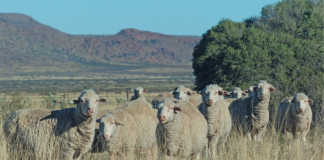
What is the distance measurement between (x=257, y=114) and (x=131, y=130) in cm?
470

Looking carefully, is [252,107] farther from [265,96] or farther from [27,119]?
[27,119]

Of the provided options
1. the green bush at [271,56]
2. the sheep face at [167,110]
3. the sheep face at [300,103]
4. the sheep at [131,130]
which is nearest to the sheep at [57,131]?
the sheep at [131,130]

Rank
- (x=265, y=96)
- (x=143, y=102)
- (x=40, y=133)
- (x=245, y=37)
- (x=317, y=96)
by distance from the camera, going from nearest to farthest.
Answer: (x=40, y=133) → (x=143, y=102) → (x=265, y=96) → (x=317, y=96) → (x=245, y=37)

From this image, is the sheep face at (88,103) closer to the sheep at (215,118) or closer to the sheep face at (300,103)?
the sheep at (215,118)

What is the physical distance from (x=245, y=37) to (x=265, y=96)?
13.1m

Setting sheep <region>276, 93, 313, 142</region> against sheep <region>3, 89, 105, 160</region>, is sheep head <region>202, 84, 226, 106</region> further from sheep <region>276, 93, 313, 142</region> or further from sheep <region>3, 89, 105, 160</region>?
sheep <region>3, 89, 105, 160</region>

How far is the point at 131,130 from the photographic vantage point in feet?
32.4

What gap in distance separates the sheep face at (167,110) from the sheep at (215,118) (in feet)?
5.96

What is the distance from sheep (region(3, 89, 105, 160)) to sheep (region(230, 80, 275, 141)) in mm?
4805

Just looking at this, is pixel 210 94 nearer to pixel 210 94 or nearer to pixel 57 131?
pixel 210 94

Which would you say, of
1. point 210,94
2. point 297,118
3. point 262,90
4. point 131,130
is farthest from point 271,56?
point 131,130

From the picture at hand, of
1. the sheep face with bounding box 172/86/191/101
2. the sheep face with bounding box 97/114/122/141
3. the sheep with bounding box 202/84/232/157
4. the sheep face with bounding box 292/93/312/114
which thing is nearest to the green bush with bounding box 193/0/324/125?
the sheep face with bounding box 172/86/191/101

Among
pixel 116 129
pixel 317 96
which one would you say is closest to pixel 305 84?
pixel 317 96

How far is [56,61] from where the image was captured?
169m
